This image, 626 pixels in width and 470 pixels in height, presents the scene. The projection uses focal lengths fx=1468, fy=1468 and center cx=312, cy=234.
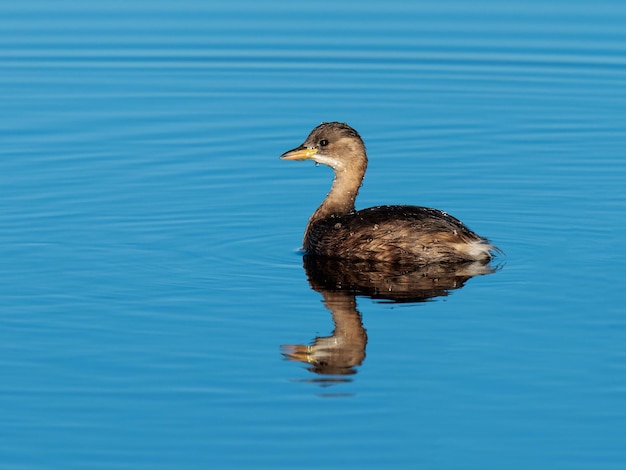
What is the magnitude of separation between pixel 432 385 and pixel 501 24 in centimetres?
1322

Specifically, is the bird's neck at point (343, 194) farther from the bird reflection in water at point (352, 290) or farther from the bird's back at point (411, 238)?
the bird's back at point (411, 238)

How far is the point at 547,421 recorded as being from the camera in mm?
8031

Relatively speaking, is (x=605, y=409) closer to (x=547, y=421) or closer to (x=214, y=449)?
(x=547, y=421)

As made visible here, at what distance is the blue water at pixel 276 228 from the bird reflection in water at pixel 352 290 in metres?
0.04

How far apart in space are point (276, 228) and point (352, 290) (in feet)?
6.48

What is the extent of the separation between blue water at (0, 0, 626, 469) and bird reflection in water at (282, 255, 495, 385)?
0.04 metres

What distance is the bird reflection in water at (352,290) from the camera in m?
9.33

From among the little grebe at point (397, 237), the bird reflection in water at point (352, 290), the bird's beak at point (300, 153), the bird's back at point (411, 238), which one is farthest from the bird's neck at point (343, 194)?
the bird's back at point (411, 238)

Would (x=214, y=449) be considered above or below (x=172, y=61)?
below

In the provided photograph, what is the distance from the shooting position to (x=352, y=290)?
1092 centimetres

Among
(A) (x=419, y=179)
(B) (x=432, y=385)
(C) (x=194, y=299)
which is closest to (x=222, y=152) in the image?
(A) (x=419, y=179)

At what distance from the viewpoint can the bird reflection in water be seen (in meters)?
9.33

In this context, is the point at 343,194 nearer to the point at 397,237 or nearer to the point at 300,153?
the point at 300,153

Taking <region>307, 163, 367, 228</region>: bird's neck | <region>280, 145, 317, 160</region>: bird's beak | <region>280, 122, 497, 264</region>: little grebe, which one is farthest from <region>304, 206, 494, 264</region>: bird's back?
<region>280, 145, 317, 160</region>: bird's beak
